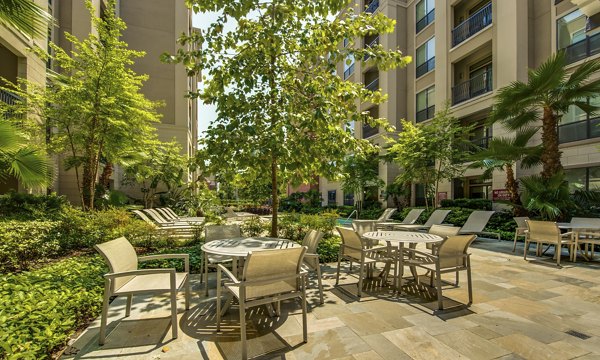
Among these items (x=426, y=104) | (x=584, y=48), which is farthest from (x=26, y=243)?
(x=426, y=104)

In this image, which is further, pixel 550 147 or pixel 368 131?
pixel 368 131

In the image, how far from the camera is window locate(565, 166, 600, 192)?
37.3 feet

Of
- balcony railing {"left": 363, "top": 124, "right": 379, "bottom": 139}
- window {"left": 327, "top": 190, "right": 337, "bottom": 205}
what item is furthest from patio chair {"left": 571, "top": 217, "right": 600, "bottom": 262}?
window {"left": 327, "top": 190, "right": 337, "bottom": 205}

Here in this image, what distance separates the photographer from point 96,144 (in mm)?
9648

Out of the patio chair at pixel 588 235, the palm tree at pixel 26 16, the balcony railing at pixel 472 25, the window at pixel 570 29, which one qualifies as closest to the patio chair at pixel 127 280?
the palm tree at pixel 26 16

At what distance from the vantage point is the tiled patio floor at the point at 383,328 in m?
2.96

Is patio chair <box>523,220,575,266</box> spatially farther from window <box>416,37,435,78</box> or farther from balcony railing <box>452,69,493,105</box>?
window <box>416,37,435,78</box>

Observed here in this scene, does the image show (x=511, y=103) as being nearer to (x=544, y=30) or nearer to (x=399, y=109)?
(x=544, y=30)

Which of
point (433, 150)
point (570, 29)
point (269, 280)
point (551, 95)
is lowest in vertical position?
point (269, 280)

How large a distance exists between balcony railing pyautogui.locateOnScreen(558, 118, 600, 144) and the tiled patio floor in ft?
31.1

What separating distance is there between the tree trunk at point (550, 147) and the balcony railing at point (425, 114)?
34.2 ft

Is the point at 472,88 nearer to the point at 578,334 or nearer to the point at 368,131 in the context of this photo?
the point at 368,131

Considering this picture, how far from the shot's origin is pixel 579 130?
11789mm

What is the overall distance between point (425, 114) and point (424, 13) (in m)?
6.88
